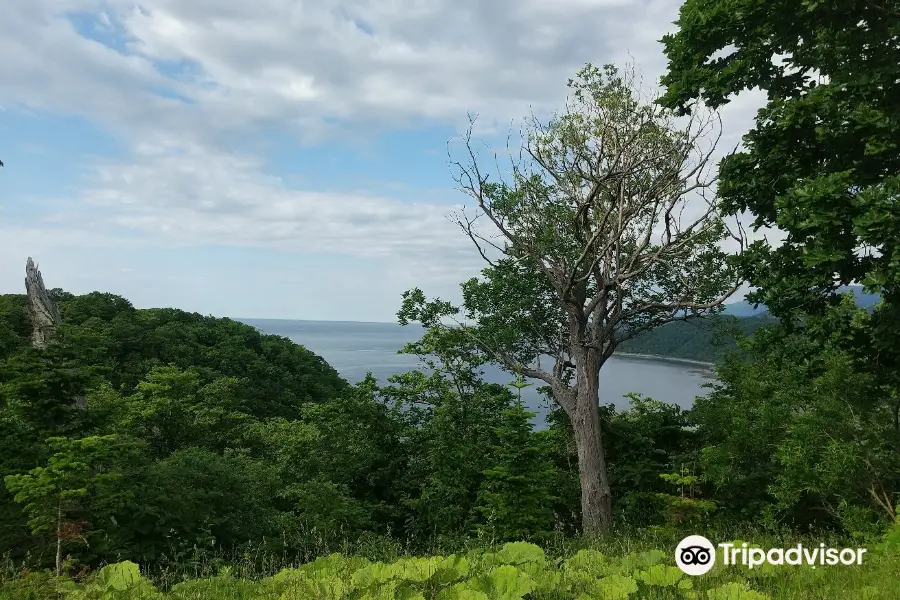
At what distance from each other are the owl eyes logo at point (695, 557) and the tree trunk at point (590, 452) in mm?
7567

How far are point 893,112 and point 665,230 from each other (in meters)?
7.41

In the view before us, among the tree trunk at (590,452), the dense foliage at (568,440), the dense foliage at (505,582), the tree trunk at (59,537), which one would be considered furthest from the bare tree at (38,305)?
the tree trunk at (590,452)

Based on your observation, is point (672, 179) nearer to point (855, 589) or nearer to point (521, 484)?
point (521, 484)

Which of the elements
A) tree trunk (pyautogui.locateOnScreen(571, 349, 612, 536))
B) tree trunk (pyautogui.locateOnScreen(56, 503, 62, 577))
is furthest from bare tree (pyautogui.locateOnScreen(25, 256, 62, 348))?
tree trunk (pyautogui.locateOnScreen(571, 349, 612, 536))

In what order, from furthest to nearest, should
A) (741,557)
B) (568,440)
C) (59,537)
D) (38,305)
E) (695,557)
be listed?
(568,440), (38,305), (59,537), (741,557), (695,557)

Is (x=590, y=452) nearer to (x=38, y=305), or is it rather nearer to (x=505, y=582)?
(x=505, y=582)

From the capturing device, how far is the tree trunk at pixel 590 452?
13.3 meters

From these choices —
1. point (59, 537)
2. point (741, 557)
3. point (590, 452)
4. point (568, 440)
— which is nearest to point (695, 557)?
point (741, 557)

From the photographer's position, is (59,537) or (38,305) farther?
(38,305)

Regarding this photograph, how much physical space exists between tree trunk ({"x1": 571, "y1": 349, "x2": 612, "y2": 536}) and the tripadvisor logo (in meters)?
7.03

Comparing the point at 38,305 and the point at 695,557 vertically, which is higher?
the point at 38,305

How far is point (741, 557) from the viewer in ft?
18.8

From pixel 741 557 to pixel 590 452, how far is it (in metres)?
8.01

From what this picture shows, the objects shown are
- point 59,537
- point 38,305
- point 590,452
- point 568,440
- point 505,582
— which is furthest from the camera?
point 568,440
